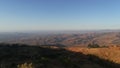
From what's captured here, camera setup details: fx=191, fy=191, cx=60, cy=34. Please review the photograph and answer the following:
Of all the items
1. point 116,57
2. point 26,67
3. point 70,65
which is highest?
point 26,67

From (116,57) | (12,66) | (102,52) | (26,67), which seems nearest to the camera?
(26,67)

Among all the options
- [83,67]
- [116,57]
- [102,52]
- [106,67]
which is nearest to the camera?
[83,67]

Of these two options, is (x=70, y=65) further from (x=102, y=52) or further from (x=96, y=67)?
(x=102, y=52)

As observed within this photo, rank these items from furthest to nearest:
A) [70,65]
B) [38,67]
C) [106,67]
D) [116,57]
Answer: [116,57] < [106,67] < [70,65] < [38,67]

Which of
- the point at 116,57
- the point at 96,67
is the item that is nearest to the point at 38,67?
the point at 96,67

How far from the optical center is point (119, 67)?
27688mm

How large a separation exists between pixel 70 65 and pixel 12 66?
6.32 metres

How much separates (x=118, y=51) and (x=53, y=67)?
89.9 feet

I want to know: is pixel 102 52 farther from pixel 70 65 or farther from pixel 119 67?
pixel 70 65

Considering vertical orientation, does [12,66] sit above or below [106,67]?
above

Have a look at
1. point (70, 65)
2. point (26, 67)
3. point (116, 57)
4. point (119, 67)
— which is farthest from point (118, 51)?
point (26, 67)

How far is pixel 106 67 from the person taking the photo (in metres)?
26.4

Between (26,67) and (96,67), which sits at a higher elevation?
(26,67)

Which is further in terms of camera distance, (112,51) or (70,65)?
(112,51)
